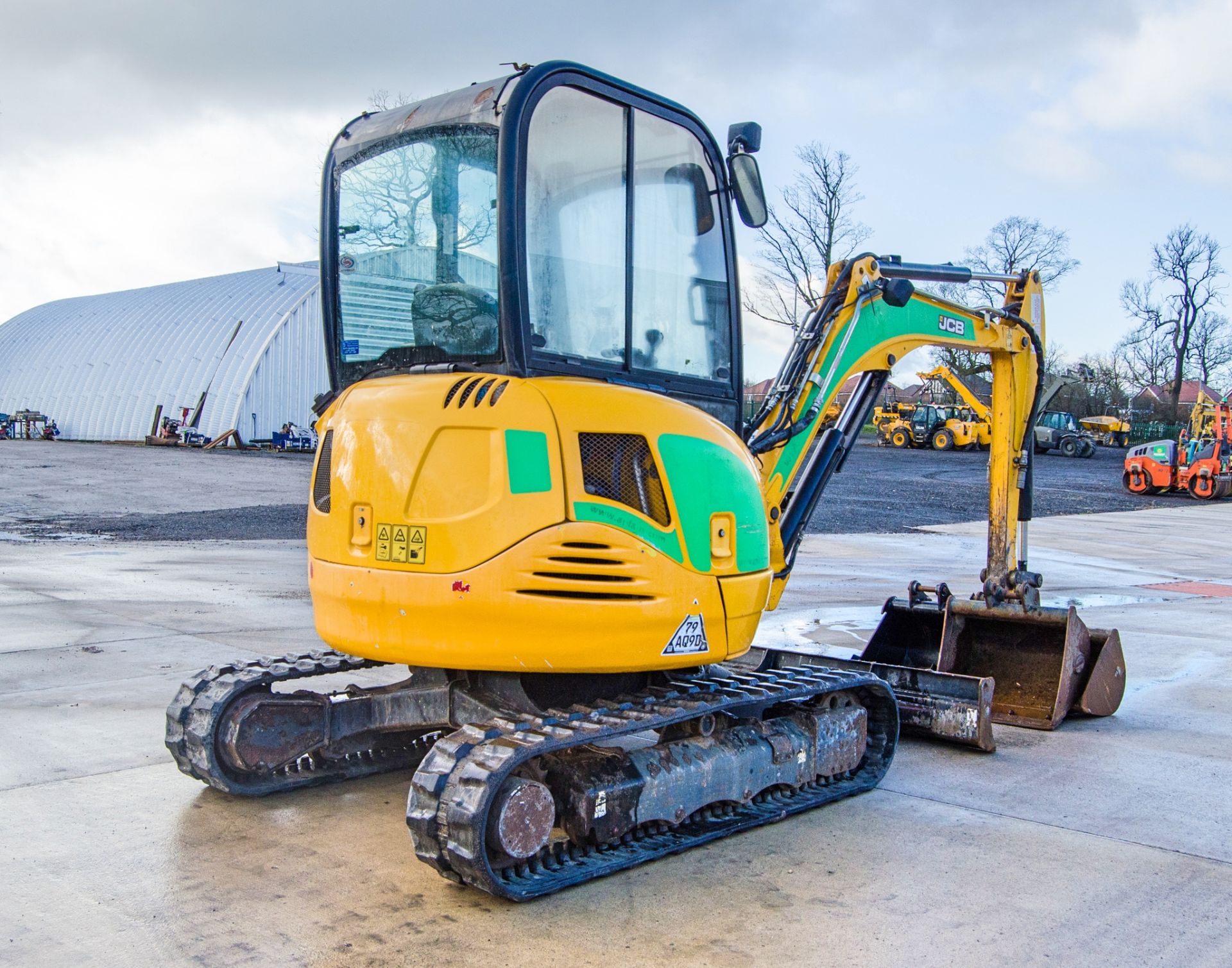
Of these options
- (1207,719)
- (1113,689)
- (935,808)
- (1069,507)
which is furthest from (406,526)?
(1069,507)

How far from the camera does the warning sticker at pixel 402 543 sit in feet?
13.7

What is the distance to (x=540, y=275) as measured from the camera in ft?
14.1

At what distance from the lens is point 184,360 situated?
4538 centimetres

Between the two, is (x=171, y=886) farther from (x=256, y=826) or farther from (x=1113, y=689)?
(x=1113, y=689)

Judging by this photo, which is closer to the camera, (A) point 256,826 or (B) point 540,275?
(B) point 540,275

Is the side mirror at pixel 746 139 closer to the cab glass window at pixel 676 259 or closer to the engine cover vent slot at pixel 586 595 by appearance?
the cab glass window at pixel 676 259

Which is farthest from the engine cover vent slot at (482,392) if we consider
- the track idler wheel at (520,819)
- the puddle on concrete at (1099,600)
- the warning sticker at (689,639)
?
the puddle on concrete at (1099,600)

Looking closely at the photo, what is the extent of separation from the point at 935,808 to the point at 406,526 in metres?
2.55

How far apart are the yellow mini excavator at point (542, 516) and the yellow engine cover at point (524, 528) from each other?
10mm

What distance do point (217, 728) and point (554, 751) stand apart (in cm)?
153

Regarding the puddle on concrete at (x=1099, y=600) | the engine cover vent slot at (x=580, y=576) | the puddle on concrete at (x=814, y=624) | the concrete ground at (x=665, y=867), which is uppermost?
the engine cover vent slot at (x=580, y=576)

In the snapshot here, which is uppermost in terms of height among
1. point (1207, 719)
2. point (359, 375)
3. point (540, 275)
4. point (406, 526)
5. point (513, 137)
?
point (513, 137)

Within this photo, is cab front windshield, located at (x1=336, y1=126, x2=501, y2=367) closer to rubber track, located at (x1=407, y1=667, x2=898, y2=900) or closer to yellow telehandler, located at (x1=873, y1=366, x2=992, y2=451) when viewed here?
rubber track, located at (x1=407, y1=667, x2=898, y2=900)

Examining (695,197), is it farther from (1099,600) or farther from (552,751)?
(1099,600)
